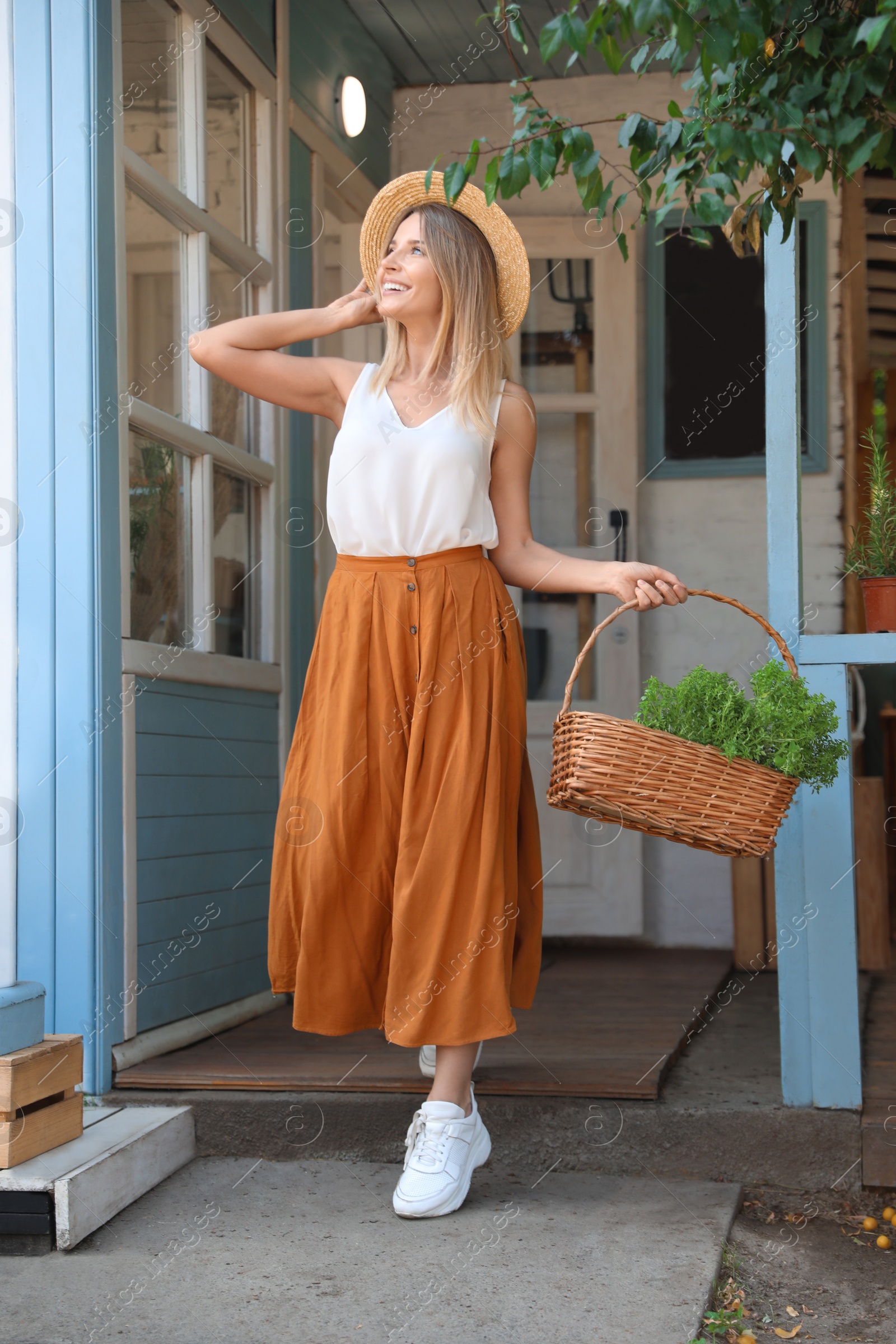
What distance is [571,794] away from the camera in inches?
78.6

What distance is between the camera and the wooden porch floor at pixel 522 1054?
263 centimetres

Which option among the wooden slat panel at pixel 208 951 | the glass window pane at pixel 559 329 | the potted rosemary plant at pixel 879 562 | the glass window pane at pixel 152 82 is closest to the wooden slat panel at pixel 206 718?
the wooden slat panel at pixel 208 951

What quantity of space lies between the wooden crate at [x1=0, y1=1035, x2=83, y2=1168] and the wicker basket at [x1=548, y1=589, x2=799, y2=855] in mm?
1059

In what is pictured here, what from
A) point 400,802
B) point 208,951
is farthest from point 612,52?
point 208,951

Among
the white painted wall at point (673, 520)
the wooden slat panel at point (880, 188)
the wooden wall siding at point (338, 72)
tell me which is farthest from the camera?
the wooden slat panel at point (880, 188)

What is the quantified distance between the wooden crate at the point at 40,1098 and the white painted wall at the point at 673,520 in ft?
8.18

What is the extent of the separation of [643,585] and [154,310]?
1.67 metres

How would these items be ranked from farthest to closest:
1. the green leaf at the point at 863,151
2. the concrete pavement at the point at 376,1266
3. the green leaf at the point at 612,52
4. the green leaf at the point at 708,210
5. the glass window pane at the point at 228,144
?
the glass window pane at the point at 228,144 → the concrete pavement at the point at 376,1266 → the green leaf at the point at 708,210 → the green leaf at the point at 863,151 → the green leaf at the point at 612,52

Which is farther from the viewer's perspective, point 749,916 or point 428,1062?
point 749,916

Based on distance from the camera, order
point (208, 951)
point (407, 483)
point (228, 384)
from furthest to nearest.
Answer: point (228, 384) → point (208, 951) → point (407, 483)

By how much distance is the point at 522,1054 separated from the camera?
289cm

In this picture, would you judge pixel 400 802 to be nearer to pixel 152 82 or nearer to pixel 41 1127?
pixel 41 1127

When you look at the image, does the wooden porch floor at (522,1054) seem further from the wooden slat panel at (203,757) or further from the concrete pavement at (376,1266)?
the wooden slat panel at (203,757)

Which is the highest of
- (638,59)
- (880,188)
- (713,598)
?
(880,188)
